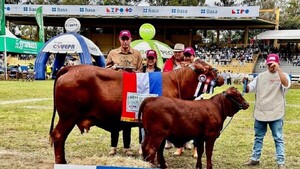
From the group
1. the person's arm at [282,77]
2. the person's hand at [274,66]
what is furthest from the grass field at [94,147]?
the person's hand at [274,66]

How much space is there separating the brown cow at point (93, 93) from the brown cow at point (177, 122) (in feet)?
1.45

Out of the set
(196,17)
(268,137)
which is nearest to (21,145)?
(268,137)

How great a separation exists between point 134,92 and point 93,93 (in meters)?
0.55

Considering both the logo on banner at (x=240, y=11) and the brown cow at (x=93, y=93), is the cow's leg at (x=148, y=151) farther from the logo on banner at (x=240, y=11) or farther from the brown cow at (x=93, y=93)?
the logo on banner at (x=240, y=11)

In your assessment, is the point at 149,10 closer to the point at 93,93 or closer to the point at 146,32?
the point at 146,32

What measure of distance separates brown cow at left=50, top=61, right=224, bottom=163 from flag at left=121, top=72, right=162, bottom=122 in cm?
7

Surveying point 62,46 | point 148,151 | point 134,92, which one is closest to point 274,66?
point 134,92

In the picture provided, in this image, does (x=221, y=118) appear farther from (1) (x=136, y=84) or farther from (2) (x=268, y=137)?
(2) (x=268, y=137)

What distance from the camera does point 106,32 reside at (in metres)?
57.8

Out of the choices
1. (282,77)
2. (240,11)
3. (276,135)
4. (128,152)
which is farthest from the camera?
(240,11)

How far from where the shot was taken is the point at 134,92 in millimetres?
5980

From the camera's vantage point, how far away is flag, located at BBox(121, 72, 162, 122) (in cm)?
597

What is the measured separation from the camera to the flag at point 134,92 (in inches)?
235

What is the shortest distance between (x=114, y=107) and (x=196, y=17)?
44.5m
